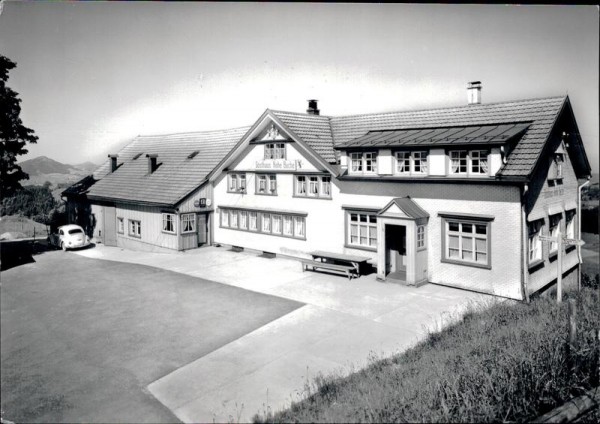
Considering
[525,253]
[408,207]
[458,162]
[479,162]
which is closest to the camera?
[525,253]

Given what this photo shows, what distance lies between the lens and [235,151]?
22359 millimetres

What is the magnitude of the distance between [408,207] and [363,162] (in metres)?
2.83

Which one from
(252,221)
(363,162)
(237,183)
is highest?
(363,162)

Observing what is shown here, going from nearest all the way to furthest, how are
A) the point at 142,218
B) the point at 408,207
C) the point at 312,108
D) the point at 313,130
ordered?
the point at 142,218, the point at 408,207, the point at 313,130, the point at 312,108

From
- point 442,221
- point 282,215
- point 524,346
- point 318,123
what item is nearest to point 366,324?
point 524,346

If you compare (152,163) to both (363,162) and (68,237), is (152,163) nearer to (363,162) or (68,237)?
(68,237)

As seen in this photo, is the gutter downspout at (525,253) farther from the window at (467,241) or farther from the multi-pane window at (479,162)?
the multi-pane window at (479,162)

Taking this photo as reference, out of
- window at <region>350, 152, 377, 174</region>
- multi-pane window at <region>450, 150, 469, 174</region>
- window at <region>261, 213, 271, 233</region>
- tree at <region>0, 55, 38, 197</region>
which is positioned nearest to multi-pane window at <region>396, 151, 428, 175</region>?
multi-pane window at <region>450, 150, 469, 174</region>

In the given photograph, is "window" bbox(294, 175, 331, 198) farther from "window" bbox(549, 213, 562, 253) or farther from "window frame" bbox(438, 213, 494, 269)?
→ "window" bbox(549, 213, 562, 253)

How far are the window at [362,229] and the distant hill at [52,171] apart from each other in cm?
1312

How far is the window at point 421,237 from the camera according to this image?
15.7 m

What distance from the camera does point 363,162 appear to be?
57.0ft

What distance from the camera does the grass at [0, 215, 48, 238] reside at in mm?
5250

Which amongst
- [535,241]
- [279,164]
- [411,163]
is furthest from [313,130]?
[535,241]
